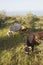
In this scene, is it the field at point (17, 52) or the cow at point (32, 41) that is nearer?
the field at point (17, 52)

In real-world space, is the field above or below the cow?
below

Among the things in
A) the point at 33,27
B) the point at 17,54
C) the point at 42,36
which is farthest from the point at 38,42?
the point at 33,27

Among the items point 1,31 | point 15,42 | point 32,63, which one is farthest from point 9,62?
point 1,31

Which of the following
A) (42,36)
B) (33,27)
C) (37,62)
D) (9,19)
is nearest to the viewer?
(37,62)

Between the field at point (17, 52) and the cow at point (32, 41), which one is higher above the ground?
the cow at point (32, 41)

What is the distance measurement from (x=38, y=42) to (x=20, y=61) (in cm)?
168

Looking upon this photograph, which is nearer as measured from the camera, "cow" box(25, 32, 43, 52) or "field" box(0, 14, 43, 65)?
"field" box(0, 14, 43, 65)

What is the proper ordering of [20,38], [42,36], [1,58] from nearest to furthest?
[1,58] → [42,36] → [20,38]

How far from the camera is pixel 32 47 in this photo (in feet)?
32.4

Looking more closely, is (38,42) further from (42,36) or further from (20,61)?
(20,61)

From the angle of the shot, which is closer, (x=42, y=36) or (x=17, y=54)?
(x=17, y=54)

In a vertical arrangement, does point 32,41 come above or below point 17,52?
above

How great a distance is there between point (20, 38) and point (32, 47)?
5.65 feet

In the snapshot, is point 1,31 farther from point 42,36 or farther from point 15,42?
point 42,36
